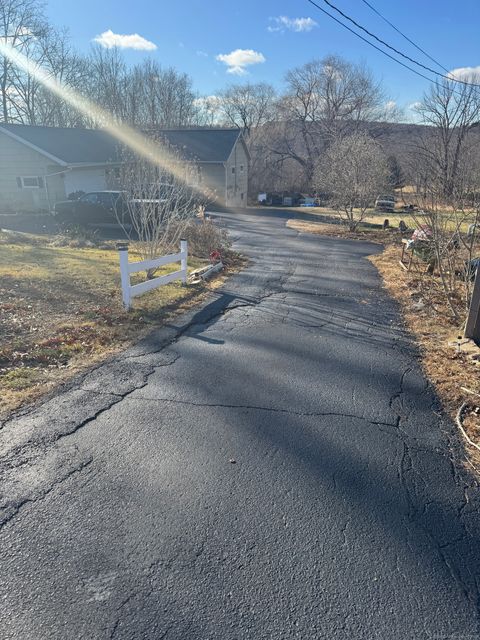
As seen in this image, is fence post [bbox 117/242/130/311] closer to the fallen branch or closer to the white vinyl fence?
the white vinyl fence

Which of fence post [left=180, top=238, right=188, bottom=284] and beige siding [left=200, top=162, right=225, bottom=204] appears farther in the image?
beige siding [left=200, top=162, right=225, bottom=204]

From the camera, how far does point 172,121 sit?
5166 centimetres

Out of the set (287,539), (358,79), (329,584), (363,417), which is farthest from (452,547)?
(358,79)

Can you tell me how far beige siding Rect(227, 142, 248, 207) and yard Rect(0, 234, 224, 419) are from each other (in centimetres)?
2496

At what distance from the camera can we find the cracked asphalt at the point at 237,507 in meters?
1.93

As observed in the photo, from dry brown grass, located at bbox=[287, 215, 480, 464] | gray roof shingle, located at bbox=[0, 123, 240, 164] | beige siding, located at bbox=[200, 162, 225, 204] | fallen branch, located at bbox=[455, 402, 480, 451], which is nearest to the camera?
fallen branch, located at bbox=[455, 402, 480, 451]

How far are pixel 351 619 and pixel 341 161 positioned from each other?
73.4 feet

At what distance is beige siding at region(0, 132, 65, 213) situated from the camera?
76.6ft

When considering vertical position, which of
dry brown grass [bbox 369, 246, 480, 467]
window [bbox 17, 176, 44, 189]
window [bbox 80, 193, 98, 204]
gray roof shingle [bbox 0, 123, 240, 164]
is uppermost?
gray roof shingle [bbox 0, 123, 240, 164]

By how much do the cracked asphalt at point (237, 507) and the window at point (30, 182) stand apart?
23.5 meters

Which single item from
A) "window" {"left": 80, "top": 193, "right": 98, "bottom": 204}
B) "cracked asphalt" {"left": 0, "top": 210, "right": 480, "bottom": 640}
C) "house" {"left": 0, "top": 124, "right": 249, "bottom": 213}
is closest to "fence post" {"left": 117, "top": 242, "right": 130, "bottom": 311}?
"cracked asphalt" {"left": 0, "top": 210, "right": 480, "bottom": 640}

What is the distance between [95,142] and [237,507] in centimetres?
3112

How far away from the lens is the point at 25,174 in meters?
23.8

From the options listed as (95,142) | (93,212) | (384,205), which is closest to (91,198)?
(93,212)
